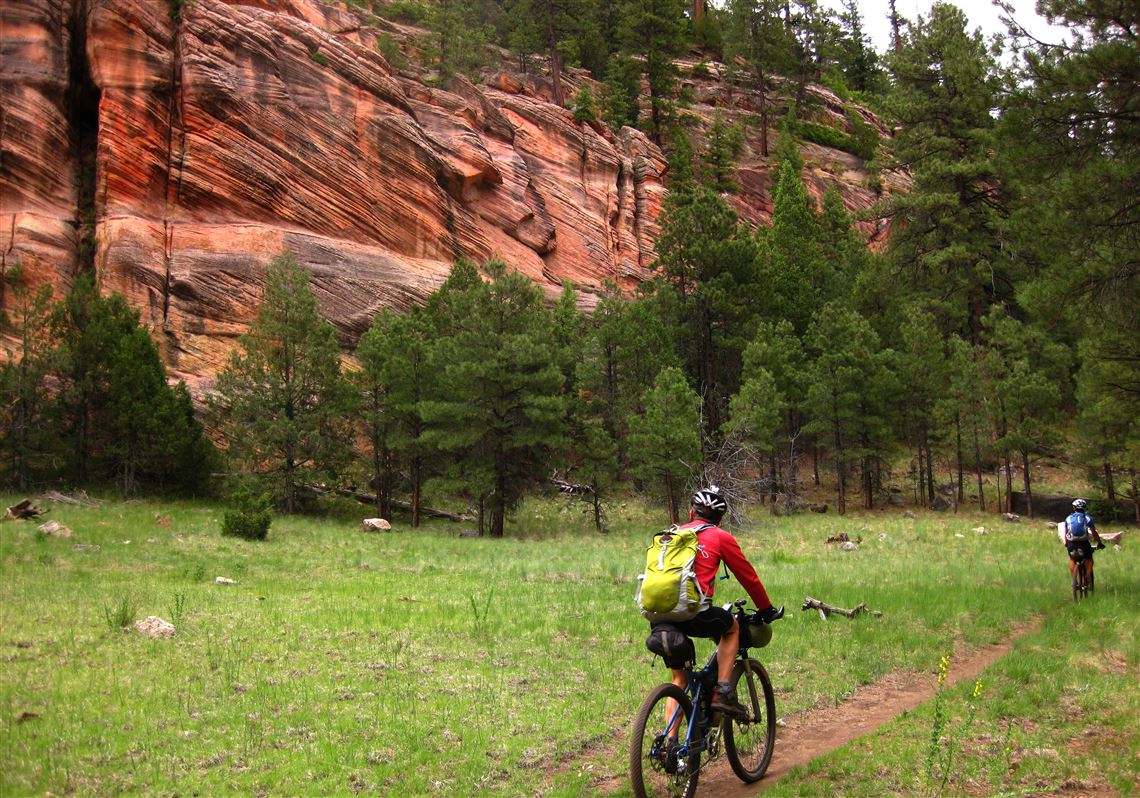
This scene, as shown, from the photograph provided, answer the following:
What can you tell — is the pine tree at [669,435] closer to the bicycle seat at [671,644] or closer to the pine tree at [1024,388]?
the pine tree at [1024,388]

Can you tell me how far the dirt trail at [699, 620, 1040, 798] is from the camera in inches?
250

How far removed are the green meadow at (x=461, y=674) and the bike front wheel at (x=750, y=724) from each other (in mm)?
290

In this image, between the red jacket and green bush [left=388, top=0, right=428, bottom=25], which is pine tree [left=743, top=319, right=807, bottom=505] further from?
green bush [left=388, top=0, right=428, bottom=25]

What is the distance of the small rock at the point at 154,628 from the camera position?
33.6 feet

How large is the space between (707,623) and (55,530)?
19.4 metres

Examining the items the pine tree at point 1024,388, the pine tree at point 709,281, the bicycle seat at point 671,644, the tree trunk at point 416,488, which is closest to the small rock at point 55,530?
the tree trunk at point 416,488

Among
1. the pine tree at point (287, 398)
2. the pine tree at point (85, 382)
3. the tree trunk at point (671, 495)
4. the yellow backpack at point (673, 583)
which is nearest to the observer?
the yellow backpack at point (673, 583)

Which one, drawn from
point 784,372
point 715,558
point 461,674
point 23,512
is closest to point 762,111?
point 784,372

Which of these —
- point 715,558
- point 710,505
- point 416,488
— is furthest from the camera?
point 416,488

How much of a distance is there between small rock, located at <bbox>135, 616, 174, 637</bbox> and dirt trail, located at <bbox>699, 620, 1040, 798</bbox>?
291 inches

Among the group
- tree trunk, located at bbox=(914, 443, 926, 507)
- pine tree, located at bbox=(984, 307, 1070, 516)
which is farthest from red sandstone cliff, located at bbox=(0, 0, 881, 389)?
pine tree, located at bbox=(984, 307, 1070, 516)

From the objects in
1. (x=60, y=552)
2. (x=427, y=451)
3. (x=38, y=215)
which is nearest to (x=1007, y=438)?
(x=427, y=451)

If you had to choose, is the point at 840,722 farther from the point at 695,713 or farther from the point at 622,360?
the point at 622,360

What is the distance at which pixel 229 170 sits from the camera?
1619 inches
